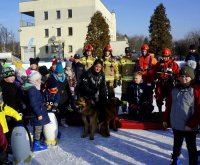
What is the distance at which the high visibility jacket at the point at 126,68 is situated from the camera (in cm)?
718

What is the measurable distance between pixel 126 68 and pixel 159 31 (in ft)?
103

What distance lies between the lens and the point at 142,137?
5.65m

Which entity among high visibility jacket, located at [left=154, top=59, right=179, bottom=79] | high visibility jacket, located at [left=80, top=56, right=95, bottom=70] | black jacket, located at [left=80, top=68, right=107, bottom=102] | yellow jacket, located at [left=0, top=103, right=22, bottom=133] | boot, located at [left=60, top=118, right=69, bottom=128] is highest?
high visibility jacket, located at [left=80, top=56, right=95, bottom=70]

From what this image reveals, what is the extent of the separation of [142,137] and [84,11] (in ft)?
137

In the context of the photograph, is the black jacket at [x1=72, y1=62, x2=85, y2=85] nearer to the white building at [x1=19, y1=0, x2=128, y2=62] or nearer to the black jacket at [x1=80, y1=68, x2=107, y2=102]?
the black jacket at [x1=80, y1=68, x2=107, y2=102]

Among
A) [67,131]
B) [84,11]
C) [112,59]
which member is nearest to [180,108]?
[67,131]

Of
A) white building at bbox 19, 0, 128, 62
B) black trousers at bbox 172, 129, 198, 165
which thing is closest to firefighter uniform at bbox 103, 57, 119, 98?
black trousers at bbox 172, 129, 198, 165

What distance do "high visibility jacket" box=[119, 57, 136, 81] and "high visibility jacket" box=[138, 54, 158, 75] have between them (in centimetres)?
38

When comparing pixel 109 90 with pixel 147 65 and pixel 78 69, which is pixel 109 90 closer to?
pixel 147 65

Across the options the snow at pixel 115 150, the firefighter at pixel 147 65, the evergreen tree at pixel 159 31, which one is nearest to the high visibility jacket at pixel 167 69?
the firefighter at pixel 147 65

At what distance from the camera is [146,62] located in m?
6.73

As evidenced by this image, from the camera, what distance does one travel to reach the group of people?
12.0ft

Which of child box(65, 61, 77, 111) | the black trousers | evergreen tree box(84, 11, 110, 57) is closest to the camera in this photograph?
the black trousers


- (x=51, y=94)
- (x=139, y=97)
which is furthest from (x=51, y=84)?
(x=139, y=97)
